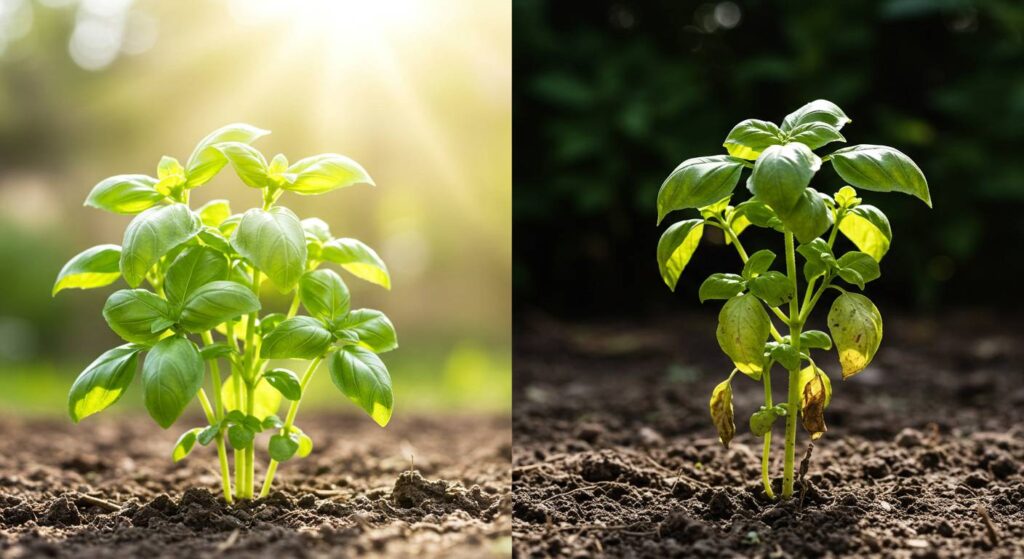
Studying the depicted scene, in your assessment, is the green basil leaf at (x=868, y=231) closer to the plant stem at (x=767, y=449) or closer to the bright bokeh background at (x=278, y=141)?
the plant stem at (x=767, y=449)

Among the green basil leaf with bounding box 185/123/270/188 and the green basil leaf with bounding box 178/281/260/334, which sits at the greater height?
the green basil leaf with bounding box 185/123/270/188

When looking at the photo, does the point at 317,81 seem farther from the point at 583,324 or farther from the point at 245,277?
the point at 245,277

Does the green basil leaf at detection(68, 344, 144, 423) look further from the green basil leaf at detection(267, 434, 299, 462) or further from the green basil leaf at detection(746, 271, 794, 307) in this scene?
the green basil leaf at detection(746, 271, 794, 307)

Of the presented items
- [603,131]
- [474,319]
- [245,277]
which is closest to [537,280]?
[603,131]

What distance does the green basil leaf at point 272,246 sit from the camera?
1.48 m

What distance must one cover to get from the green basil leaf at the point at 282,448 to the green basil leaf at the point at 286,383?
11 cm

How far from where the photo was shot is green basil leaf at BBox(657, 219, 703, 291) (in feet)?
5.35

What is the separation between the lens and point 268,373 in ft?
5.31

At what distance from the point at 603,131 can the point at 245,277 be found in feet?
8.84

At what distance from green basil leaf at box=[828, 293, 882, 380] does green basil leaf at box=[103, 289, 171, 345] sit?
1123 millimetres

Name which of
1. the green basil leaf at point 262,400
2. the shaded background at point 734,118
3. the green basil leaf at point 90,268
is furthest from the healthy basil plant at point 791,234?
the shaded background at point 734,118

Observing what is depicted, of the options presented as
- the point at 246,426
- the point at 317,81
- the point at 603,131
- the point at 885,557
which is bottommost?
the point at 885,557

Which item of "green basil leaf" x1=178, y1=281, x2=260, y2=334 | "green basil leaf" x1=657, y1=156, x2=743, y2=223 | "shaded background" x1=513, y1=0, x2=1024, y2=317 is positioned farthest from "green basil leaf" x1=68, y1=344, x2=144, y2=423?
"shaded background" x1=513, y1=0, x2=1024, y2=317

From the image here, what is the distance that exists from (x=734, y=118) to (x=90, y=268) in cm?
318
